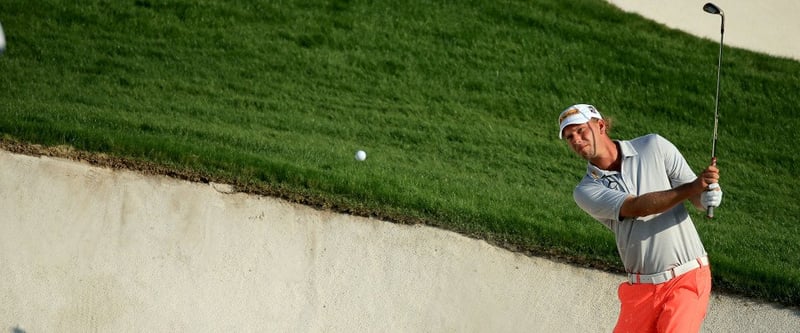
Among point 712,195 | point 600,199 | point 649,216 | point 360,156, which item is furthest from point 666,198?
point 360,156

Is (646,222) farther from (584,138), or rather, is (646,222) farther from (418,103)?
(418,103)

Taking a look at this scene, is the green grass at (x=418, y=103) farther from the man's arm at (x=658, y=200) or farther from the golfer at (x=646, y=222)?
the man's arm at (x=658, y=200)

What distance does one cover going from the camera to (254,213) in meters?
9.39

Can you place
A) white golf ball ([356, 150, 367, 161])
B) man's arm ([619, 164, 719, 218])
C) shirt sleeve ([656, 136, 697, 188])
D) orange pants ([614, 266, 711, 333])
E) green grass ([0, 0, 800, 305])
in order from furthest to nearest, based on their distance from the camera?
white golf ball ([356, 150, 367, 161]) → green grass ([0, 0, 800, 305]) → shirt sleeve ([656, 136, 697, 188]) → orange pants ([614, 266, 711, 333]) → man's arm ([619, 164, 719, 218])

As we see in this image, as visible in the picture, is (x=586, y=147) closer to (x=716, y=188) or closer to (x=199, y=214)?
(x=716, y=188)

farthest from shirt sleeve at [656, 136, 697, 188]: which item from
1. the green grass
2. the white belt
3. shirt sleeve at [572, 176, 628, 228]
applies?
the green grass

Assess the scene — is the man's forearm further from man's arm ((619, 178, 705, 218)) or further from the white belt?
the white belt

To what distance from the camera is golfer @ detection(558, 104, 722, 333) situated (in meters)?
6.40

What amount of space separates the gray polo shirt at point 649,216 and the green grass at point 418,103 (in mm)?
2651

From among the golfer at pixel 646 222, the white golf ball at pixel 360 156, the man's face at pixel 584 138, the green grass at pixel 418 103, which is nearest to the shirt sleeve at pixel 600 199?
the golfer at pixel 646 222

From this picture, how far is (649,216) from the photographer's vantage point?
6.46 meters

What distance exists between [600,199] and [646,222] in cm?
31

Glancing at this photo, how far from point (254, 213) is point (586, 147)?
12.2 feet

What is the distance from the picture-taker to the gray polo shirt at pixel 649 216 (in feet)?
21.2
